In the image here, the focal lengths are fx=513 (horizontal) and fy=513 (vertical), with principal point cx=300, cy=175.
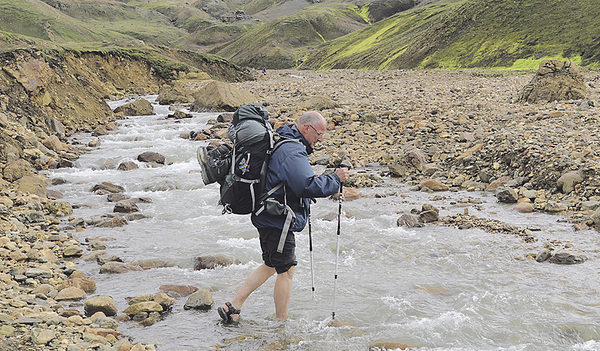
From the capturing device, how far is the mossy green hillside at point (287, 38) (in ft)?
445

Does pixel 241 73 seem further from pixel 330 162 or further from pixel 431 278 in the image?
pixel 431 278

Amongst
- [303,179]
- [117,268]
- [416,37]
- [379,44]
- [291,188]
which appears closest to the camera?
[303,179]

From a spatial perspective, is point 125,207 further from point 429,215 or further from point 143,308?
point 429,215

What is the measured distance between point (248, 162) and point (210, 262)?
3.99 metres

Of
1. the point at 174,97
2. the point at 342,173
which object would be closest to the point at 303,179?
the point at 342,173

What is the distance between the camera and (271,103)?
1164 inches

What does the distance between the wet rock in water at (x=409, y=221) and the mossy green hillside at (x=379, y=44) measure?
60918mm

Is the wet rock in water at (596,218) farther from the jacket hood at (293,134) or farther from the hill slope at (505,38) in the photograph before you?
the hill slope at (505,38)

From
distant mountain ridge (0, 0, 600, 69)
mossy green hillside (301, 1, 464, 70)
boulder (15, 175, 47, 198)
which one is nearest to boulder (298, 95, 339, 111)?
boulder (15, 175, 47, 198)

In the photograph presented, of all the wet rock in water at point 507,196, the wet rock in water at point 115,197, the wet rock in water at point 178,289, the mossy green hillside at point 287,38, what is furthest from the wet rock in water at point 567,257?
the mossy green hillside at point 287,38

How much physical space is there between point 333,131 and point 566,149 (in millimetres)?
A: 9894

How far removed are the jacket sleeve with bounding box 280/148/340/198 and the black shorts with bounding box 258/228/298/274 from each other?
652mm

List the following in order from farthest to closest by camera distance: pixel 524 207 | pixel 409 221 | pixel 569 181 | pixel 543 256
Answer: pixel 569 181, pixel 524 207, pixel 409 221, pixel 543 256

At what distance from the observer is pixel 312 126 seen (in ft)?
21.3
